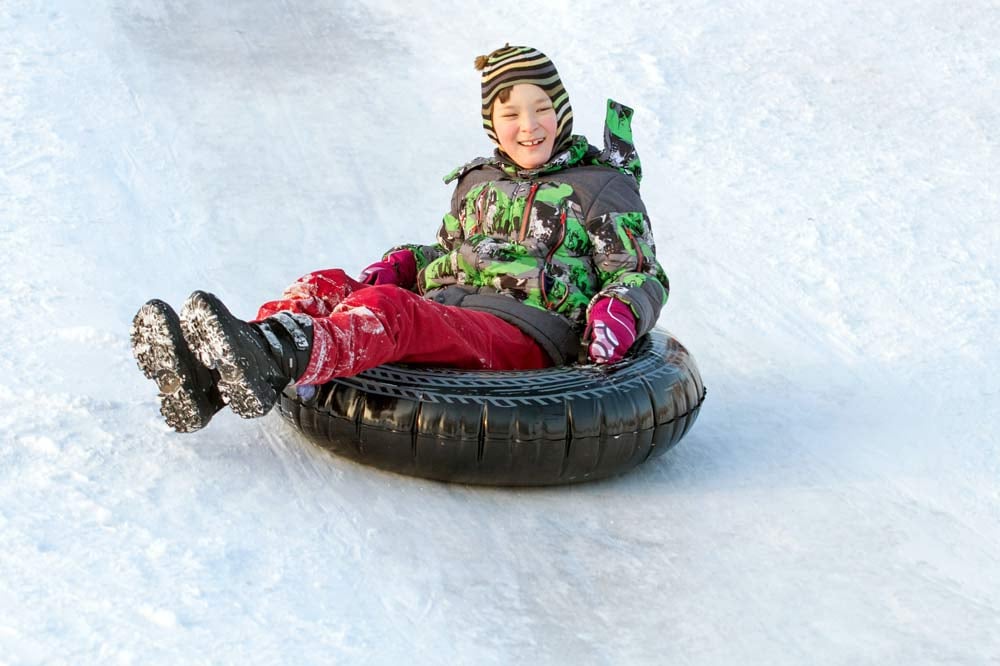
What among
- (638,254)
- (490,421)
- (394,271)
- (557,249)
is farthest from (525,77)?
(490,421)

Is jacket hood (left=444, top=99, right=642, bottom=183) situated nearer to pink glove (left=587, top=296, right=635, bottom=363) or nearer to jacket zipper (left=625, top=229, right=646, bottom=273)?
jacket zipper (left=625, top=229, right=646, bottom=273)

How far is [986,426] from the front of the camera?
394 cm

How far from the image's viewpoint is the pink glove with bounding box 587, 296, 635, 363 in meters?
3.25

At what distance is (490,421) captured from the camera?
298 centimetres

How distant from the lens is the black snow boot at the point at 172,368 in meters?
2.69

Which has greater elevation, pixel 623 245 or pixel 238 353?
pixel 623 245

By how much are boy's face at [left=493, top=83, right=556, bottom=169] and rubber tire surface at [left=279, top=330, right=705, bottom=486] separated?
0.72 m

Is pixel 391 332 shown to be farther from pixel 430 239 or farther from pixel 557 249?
pixel 430 239

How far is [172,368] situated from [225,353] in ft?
0.52

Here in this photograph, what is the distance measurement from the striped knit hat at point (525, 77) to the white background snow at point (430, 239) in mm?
1013

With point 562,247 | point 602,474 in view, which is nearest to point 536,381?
point 602,474

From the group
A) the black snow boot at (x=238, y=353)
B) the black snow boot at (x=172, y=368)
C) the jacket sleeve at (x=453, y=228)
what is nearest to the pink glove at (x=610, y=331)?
the jacket sleeve at (x=453, y=228)

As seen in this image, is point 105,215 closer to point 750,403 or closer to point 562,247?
point 562,247

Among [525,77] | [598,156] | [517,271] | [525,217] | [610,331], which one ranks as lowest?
[610,331]
